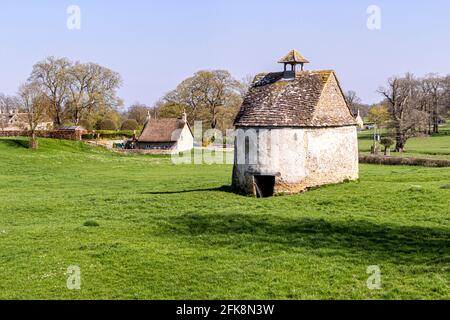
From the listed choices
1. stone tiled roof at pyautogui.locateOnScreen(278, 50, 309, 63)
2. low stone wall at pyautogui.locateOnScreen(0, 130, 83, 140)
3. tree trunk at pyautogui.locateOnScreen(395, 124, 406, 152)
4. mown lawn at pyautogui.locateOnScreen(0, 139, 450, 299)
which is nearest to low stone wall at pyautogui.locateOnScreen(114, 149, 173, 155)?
low stone wall at pyautogui.locateOnScreen(0, 130, 83, 140)

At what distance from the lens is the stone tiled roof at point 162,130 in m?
70.8

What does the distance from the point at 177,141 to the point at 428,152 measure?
31264 millimetres

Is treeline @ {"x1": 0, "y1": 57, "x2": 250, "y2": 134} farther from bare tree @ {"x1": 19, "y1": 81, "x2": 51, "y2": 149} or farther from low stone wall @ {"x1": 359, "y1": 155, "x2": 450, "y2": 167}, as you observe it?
low stone wall @ {"x1": 359, "y1": 155, "x2": 450, "y2": 167}

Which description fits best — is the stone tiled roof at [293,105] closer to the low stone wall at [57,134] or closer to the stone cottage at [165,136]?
the stone cottage at [165,136]

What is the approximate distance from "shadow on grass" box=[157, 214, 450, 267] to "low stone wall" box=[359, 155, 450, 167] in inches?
1174

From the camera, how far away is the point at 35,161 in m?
48.8

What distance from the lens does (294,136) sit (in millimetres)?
25594

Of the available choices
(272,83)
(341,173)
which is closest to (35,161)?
(272,83)

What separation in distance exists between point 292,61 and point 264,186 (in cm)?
703

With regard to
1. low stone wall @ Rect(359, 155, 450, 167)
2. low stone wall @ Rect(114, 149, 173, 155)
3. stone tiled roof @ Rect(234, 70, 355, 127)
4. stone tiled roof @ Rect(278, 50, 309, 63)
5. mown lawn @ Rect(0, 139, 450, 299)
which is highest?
stone tiled roof @ Rect(278, 50, 309, 63)

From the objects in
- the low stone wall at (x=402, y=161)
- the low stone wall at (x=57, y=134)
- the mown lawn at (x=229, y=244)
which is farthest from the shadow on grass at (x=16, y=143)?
the low stone wall at (x=402, y=161)

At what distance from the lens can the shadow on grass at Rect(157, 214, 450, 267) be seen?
15.0 m

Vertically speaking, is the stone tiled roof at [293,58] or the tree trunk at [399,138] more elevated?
the stone tiled roof at [293,58]
